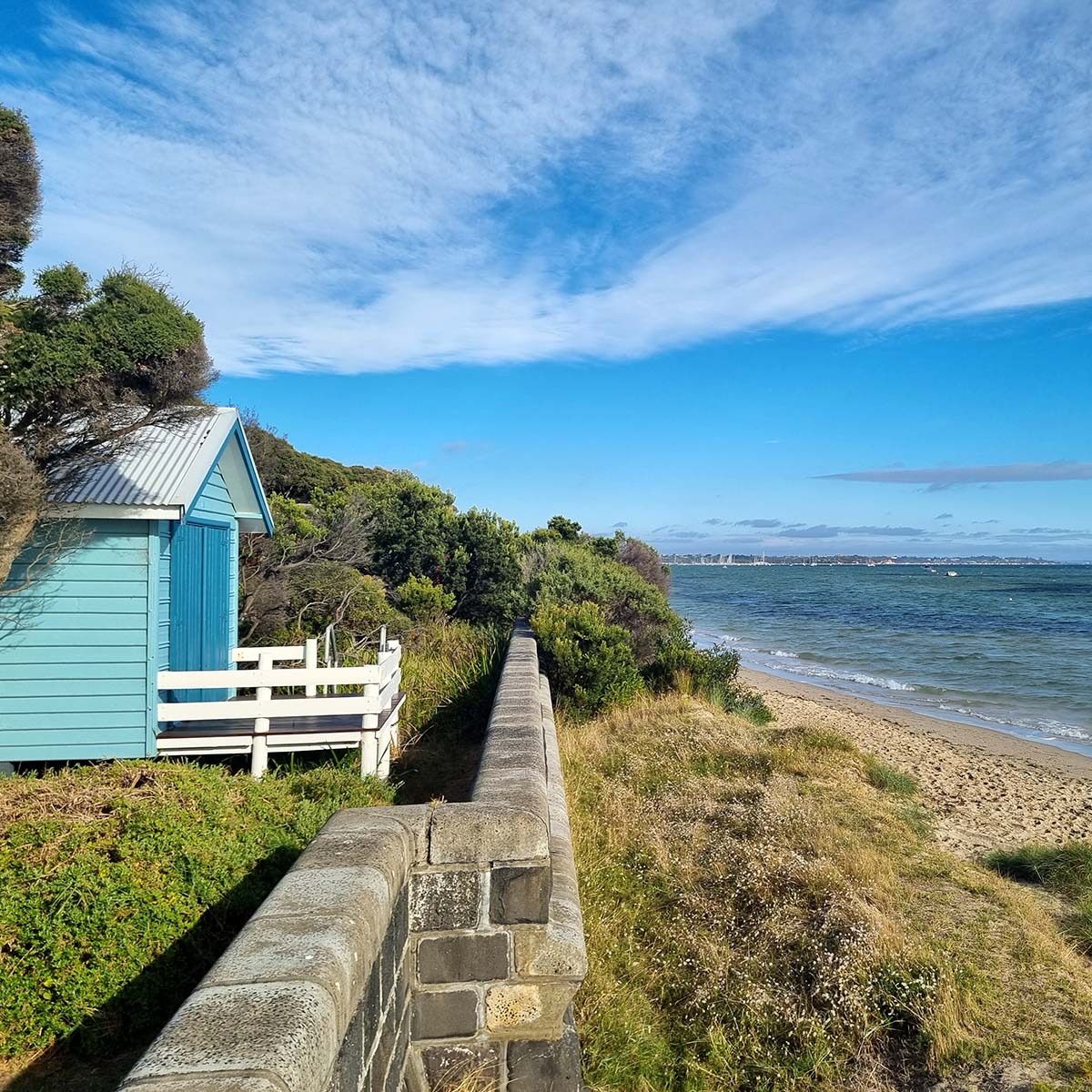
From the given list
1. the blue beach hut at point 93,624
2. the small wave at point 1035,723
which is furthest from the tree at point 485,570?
the small wave at point 1035,723

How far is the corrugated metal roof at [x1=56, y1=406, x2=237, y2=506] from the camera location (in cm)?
690

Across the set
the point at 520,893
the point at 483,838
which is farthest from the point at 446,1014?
the point at 483,838

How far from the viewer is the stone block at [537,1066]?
11.2 feet

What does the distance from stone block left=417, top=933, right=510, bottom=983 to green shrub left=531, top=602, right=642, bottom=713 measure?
7.44 meters

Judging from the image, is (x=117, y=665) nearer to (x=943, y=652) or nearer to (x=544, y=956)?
(x=544, y=956)

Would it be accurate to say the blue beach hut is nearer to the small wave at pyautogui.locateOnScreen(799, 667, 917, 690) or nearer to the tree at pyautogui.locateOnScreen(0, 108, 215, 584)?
the tree at pyautogui.locateOnScreen(0, 108, 215, 584)

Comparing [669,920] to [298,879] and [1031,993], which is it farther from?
[298,879]

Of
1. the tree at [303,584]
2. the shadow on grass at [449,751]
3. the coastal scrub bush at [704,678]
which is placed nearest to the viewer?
the shadow on grass at [449,751]

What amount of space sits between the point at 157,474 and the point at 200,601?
182 cm

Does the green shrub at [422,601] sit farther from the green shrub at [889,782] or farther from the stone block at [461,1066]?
the stone block at [461,1066]

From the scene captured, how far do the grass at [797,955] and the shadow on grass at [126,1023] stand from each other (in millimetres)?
2046

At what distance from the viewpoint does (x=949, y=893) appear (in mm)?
6578

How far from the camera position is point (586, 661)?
1091cm

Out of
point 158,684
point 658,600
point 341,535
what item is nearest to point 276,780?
point 158,684
